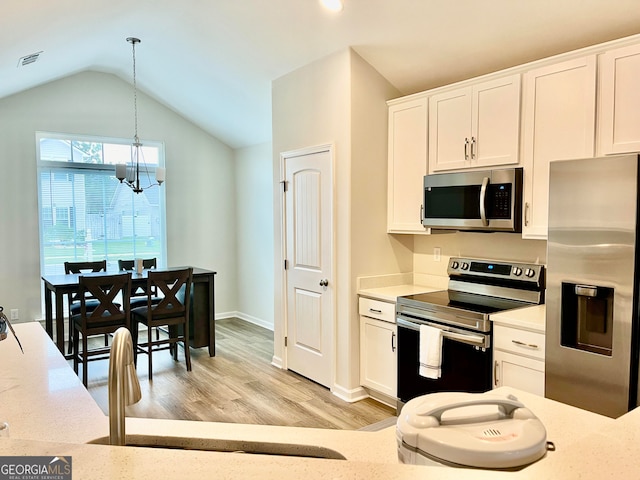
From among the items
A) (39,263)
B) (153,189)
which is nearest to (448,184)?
(153,189)

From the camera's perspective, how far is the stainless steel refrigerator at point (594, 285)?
2129mm

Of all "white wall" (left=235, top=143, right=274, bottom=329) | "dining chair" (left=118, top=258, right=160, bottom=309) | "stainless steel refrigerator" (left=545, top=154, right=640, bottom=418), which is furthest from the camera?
"white wall" (left=235, top=143, right=274, bottom=329)

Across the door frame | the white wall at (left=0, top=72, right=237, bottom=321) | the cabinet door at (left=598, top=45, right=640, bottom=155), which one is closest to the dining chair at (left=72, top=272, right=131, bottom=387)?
the door frame

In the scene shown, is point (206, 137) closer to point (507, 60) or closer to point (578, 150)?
point (507, 60)

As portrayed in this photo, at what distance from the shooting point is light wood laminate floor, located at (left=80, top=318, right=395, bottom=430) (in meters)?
3.48

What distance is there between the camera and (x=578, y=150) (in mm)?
2688

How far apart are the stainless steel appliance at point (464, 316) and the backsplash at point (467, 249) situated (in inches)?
3.9

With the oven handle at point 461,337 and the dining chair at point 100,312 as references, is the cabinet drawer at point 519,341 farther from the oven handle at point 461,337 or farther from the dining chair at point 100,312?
the dining chair at point 100,312

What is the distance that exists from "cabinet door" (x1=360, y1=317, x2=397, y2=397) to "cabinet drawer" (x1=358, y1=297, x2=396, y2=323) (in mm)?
42

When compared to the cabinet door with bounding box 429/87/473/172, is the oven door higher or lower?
lower

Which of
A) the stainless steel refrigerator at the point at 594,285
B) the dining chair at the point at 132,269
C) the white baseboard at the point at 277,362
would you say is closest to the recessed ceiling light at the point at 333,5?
the stainless steel refrigerator at the point at 594,285

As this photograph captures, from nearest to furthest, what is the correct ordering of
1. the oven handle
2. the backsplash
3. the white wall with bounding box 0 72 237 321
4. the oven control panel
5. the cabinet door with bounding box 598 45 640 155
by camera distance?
the cabinet door with bounding box 598 45 640 155 < the oven handle < the oven control panel < the backsplash < the white wall with bounding box 0 72 237 321

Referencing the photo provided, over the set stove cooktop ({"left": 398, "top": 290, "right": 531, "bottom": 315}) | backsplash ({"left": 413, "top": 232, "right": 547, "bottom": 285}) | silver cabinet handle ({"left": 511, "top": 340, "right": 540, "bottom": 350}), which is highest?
backsplash ({"left": 413, "top": 232, "right": 547, "bottom": 285})

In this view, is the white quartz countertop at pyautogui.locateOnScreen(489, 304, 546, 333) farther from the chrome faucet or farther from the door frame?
the chrome faucet
